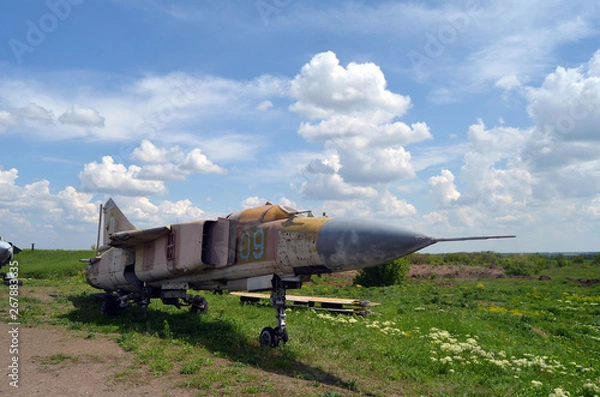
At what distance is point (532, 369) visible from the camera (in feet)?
33.4

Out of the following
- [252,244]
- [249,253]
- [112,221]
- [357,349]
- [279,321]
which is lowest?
[357,349]

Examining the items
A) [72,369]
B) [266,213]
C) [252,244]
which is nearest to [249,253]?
[252,244]

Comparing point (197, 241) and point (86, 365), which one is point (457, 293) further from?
point (86, 365)

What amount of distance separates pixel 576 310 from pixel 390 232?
19.5 metres

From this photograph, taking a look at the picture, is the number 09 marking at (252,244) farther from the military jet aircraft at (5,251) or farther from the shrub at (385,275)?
the shrub at (385,275)

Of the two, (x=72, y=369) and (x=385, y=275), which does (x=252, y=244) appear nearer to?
(x=72, y=369)

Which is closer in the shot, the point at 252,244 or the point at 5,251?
the point at 252,244

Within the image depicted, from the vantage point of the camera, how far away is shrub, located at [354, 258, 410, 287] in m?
38.0

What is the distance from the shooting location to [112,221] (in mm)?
18094

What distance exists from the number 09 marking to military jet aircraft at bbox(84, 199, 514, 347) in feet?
0.08

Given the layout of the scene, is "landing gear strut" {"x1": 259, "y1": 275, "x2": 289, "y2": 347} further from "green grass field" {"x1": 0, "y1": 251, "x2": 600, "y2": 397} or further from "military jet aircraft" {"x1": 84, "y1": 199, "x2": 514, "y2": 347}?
"green grass field" {"x1": 0, "y1": 251, "x2": 600, "y2": 397}

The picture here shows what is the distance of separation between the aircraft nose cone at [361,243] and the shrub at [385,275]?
97.6 ft

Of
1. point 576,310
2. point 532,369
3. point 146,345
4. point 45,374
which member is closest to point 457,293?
point 576,310

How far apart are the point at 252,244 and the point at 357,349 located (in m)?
3.67
